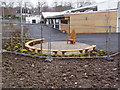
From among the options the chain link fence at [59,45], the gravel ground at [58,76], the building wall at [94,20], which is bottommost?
the gravel ground at [58,76]

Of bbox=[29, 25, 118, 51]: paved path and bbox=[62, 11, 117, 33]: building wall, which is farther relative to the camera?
bbox=[62, 11, 117, 33]: building wall

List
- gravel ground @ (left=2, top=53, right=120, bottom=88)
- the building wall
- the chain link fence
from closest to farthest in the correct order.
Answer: gravel ground @ (left=2, top=53, right=120, bottom=88) → the chain link fence → the building wall

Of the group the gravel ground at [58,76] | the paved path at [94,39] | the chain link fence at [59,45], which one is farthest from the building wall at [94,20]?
the gravel ground at [58,76]

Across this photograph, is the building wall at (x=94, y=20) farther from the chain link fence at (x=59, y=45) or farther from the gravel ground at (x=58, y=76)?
the gravel ground at (x=58, y=76)

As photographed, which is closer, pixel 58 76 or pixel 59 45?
pixel 58 76

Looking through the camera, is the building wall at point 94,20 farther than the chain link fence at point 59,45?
Yes

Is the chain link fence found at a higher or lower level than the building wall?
lower

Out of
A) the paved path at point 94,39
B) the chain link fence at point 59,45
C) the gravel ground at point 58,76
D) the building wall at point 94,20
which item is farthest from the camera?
the building wall at point 94,20

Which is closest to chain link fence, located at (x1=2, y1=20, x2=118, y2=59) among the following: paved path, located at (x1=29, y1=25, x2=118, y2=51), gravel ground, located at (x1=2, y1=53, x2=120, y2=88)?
paved path, located at (x1=29, y1=25, x2=118, y2=51)

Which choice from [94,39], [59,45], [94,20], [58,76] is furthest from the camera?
[94,20]

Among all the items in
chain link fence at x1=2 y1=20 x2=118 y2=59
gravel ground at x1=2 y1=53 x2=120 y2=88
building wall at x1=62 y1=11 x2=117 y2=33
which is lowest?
gravel ground at x1=2 y1=53 x2=120 y2=88

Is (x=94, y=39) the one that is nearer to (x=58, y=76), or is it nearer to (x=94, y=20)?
(x=94, y=20)

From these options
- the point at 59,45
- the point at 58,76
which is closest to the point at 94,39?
the point at 59,45

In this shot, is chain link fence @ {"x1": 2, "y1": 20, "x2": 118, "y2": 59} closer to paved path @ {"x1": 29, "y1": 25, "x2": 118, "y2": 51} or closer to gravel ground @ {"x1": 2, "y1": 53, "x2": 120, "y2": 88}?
paved path @ {"x1": 29, "y1": 25, "x2": 118, "y2": 51}
